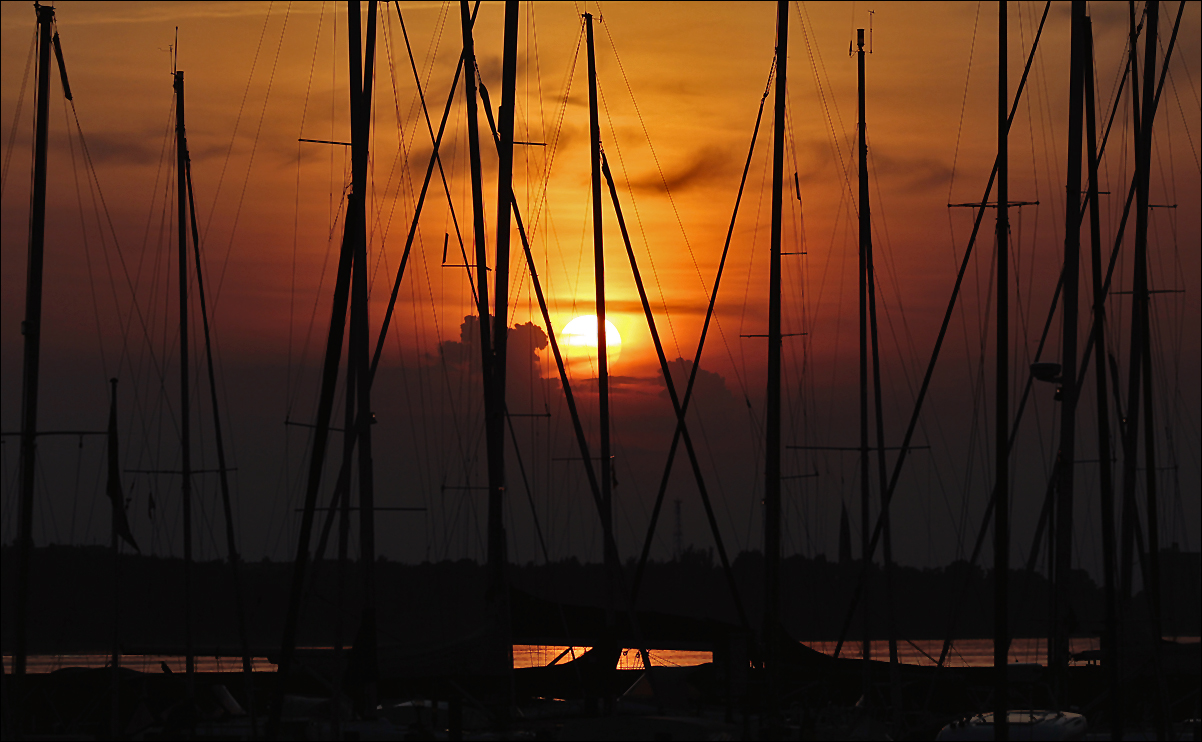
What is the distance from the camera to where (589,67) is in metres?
32.8

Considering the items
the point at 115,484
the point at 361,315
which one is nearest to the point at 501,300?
the point at 361,315

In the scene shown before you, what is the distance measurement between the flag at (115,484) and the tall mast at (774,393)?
11.9 metres

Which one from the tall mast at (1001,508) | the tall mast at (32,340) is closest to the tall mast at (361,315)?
the tall mast at (32,340)

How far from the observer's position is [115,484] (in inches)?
1065

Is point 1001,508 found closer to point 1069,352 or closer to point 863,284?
point 1069,352

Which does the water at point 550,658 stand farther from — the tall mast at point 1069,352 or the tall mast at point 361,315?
the tall mast at point 361,315

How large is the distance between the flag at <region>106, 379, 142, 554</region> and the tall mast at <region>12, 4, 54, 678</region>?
7.13 feet

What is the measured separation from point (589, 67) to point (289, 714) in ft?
51.5

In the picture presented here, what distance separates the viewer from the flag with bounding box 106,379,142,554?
2698 centimetres

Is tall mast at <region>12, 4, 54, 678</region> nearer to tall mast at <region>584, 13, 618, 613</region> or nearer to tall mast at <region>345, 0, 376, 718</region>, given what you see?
tall mast at <region>345, 0, 376, 718</region>

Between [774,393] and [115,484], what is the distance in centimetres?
1255

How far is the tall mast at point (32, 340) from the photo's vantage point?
938 inches

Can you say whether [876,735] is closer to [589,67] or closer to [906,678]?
[906,678]

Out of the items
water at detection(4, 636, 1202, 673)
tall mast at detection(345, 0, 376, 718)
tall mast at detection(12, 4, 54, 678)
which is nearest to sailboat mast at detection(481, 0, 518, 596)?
tall mast at detection(345, 0, 376, 718)
